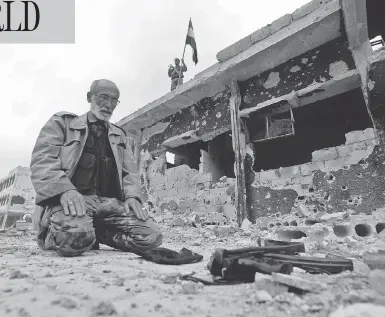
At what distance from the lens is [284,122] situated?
4.64 meters

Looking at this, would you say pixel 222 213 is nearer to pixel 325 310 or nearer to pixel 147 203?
pixel 147 203

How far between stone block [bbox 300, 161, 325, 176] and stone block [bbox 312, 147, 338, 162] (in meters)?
0.07

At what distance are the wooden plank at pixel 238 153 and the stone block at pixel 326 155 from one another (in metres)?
1.27

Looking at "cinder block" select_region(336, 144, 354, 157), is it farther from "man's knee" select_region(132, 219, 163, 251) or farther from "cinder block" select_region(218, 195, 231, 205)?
"man's knee" select_region(132, 219, 163, 251)

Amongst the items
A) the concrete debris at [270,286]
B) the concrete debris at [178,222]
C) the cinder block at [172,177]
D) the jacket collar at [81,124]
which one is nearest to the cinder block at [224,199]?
the concrete debris at [178,222]

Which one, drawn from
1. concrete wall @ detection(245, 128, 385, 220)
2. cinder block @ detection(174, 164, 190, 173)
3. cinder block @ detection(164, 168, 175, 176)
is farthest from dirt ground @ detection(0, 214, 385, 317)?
cinder block @ detection(164, 168, 175, 176)

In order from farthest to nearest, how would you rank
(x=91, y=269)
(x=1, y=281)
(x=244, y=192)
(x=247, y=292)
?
(x=244, y=192)
(x=91, y=269)
(x=1, y=281)
(x=247, y=292)

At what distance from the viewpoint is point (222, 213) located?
4.84 meters

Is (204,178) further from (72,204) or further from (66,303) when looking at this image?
(66,303)

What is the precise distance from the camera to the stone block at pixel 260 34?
4.36m

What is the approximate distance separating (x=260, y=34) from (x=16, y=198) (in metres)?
24.2

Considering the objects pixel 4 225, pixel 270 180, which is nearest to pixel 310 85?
pixel 270 180

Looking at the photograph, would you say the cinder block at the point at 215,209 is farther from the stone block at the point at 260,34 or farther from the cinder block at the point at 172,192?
the stone block at the point at 260,34

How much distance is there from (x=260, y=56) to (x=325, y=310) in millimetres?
4465
